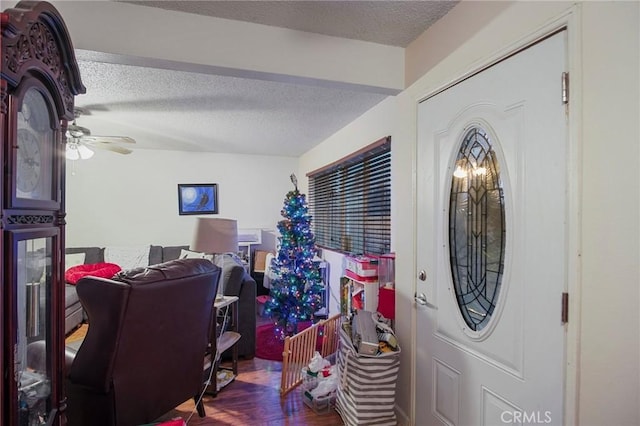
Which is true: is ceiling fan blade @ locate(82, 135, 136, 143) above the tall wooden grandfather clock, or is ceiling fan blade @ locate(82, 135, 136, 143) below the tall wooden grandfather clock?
above

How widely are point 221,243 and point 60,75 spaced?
5.28 feet

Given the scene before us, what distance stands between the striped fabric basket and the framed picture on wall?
3994 mm

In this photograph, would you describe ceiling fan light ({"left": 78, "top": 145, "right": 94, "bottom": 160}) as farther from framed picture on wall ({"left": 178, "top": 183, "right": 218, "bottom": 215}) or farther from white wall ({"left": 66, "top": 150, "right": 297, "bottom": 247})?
framed picture on wall ({"left": 178, "top": 183, "right": 218, "bottom": 215})

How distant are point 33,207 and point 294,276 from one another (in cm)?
277

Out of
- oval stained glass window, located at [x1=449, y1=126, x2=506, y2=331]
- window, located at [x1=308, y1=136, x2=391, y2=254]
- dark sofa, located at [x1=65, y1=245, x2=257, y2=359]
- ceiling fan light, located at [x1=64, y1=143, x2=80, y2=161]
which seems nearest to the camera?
oval stained glass window, located at [x1=449, y1=126, x2=506, y2=331]

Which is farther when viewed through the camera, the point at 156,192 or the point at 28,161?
the point at 156,192

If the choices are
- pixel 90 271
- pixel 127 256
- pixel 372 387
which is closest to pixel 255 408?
pixel 372 387

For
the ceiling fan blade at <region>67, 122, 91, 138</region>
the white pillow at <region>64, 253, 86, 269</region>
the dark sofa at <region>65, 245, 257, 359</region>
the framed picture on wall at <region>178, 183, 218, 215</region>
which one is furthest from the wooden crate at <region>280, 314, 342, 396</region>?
the white pillow at <region>64, 253, 86, 269</region>

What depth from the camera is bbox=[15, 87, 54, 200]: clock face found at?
93 cm

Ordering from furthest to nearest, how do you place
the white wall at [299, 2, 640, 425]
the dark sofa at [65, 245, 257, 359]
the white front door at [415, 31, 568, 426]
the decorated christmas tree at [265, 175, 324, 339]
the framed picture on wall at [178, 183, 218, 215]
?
1. the framed picture on wall at [178, 183, 218, 215]
2. the decorated christmas tree at [265, 175, 324, 339]
3. the dark sofa at [65, 245, 257, 359]
4. the white front door at [415, 31, 568, 426]
5. the white wall at [299, 2, 640, 425]

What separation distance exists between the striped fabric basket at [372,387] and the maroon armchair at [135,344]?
1.00 meters

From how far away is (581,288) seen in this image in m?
1.12

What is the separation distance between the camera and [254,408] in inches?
92.7

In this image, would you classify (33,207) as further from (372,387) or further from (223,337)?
(223,337)
